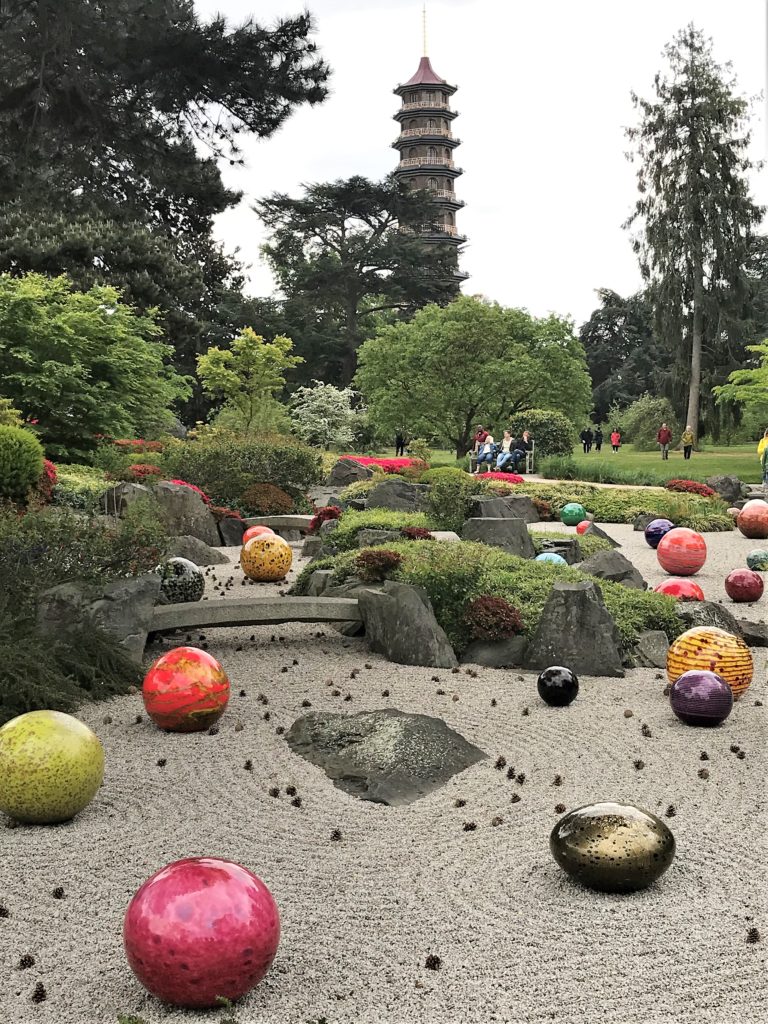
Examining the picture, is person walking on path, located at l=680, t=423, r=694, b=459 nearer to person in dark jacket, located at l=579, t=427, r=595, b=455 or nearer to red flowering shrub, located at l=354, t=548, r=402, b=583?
person in dark jacket, located at l=579, t=427, r=595, b=455

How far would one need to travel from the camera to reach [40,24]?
1062 centimetres

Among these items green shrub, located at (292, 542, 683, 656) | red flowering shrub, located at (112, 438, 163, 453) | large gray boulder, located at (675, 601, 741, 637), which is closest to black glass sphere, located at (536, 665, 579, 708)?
green shrub, located at (292, 542, 683, 656)

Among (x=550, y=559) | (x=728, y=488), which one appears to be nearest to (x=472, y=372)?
(x=728, y=488)

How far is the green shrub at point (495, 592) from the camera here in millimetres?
10766

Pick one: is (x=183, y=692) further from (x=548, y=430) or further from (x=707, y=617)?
(x=548, y=430)

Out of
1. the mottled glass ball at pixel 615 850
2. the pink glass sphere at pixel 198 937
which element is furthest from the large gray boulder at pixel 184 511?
the pink glass sphere at pixel 198 937

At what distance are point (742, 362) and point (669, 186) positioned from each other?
7778mm

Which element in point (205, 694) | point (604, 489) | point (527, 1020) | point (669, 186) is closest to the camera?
point (527, 1020)

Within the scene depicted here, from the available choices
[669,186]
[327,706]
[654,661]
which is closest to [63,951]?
[327,706]

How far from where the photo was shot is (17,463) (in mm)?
15461

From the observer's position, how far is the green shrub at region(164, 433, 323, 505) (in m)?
21.9

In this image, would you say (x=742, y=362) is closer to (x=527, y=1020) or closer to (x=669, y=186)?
(x=669, y=186)

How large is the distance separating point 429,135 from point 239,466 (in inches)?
2237

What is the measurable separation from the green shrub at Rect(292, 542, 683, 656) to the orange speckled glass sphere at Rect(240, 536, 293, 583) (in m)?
3.27
